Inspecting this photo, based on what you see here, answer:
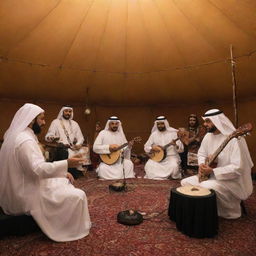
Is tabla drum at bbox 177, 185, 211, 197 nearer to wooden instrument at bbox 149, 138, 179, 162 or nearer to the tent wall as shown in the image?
wooden instrument at bbox 149, 138, 179, 162

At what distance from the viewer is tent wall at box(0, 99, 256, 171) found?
26.1 ft

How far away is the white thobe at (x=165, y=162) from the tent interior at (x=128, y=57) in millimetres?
1879

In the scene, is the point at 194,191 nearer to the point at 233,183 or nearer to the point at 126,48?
the point at 233,183

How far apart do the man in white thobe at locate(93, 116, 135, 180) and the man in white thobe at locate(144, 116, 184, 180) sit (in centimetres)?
60

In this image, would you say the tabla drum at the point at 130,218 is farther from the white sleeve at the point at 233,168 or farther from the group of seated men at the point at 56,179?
the white sleeve at the point at 233,168

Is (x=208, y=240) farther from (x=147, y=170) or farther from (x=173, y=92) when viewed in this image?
(x=173, y=92)

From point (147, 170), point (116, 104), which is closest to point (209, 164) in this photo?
point (147, 170)

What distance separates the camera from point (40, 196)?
285cm

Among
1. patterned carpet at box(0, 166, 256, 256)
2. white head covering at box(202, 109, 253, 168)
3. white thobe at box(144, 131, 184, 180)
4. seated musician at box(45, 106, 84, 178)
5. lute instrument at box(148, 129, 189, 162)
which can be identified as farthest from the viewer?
seated musician at box(45, 106, 84, 178)

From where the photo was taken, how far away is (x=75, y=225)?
9.55ft

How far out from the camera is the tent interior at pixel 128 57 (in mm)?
5648

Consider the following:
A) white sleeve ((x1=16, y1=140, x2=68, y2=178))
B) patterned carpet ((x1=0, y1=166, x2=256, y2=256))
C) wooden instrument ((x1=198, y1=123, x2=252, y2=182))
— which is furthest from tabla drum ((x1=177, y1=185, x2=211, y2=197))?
white sleeve ((x1=16, y1=140, x2=68, y2=178))

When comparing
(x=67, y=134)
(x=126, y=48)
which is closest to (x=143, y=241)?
(x=67, y=134)

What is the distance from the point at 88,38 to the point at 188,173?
16.2ft
